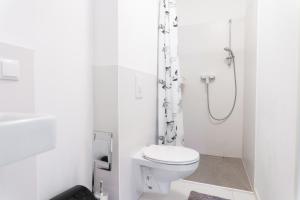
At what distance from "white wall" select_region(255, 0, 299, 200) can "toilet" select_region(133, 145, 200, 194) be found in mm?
495

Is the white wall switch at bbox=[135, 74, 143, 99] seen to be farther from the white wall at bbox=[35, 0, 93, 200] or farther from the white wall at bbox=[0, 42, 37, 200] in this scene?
the white wall at bbox=[0, 42, 37, 200]

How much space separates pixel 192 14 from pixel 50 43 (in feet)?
7.57

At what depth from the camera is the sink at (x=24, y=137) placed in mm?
420

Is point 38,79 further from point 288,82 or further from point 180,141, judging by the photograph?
point 180,141

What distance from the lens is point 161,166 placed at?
1394mm

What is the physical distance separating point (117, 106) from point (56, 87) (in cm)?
39

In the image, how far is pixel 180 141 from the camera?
85.4 inches

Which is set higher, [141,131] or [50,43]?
[50,43]

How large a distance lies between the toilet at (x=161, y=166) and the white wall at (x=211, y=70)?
1.25m

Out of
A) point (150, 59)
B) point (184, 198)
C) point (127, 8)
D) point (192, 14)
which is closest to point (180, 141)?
point (184, 198)

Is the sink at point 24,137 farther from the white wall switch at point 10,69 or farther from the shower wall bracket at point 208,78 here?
the shower wall bracket at point 208,78

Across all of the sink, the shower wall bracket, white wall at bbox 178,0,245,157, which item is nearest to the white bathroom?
the sink

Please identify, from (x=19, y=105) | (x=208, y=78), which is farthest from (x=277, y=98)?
(x=208, y=78)

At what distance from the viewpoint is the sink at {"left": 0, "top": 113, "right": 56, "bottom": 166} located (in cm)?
42
